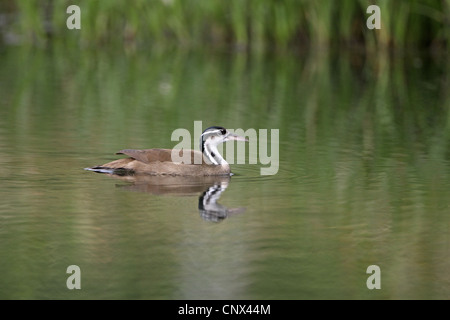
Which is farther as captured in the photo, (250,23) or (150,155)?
(250,23)

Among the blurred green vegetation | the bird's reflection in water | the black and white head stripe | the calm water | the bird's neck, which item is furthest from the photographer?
the blurred green vegetation

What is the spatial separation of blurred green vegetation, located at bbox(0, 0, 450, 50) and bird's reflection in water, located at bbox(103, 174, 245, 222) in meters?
11.6

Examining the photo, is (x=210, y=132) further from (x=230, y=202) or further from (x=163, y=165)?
(x=230, y=202)

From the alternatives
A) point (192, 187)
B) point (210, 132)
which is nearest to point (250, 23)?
point (210, 132)

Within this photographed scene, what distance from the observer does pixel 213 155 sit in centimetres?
1009

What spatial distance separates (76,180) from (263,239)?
2.47 m

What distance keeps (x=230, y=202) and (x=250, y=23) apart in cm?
1689

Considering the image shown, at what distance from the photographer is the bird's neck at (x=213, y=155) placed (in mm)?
10008

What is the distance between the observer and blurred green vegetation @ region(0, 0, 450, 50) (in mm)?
21922

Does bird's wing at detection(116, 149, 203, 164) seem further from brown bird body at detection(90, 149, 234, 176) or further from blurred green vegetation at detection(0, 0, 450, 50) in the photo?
blurred green vegetation at detection(0, 0, 450, 50)

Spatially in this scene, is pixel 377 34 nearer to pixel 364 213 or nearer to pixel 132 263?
pixel 364 213

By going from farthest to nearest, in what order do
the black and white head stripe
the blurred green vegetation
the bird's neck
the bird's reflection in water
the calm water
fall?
the blurred green vegetation < the black and white head stripe < the bird's neck < the bird's reflection in water < the calm water

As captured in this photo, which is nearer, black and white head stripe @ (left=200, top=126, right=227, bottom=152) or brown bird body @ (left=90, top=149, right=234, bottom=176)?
brown bird body @ (left=90, top=149, right=234, bottom=176)

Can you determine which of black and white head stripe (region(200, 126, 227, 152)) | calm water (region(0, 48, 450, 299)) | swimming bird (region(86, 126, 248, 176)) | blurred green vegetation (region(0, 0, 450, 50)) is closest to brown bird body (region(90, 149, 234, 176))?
swimming bird (region(86, 126, 248, 176))
